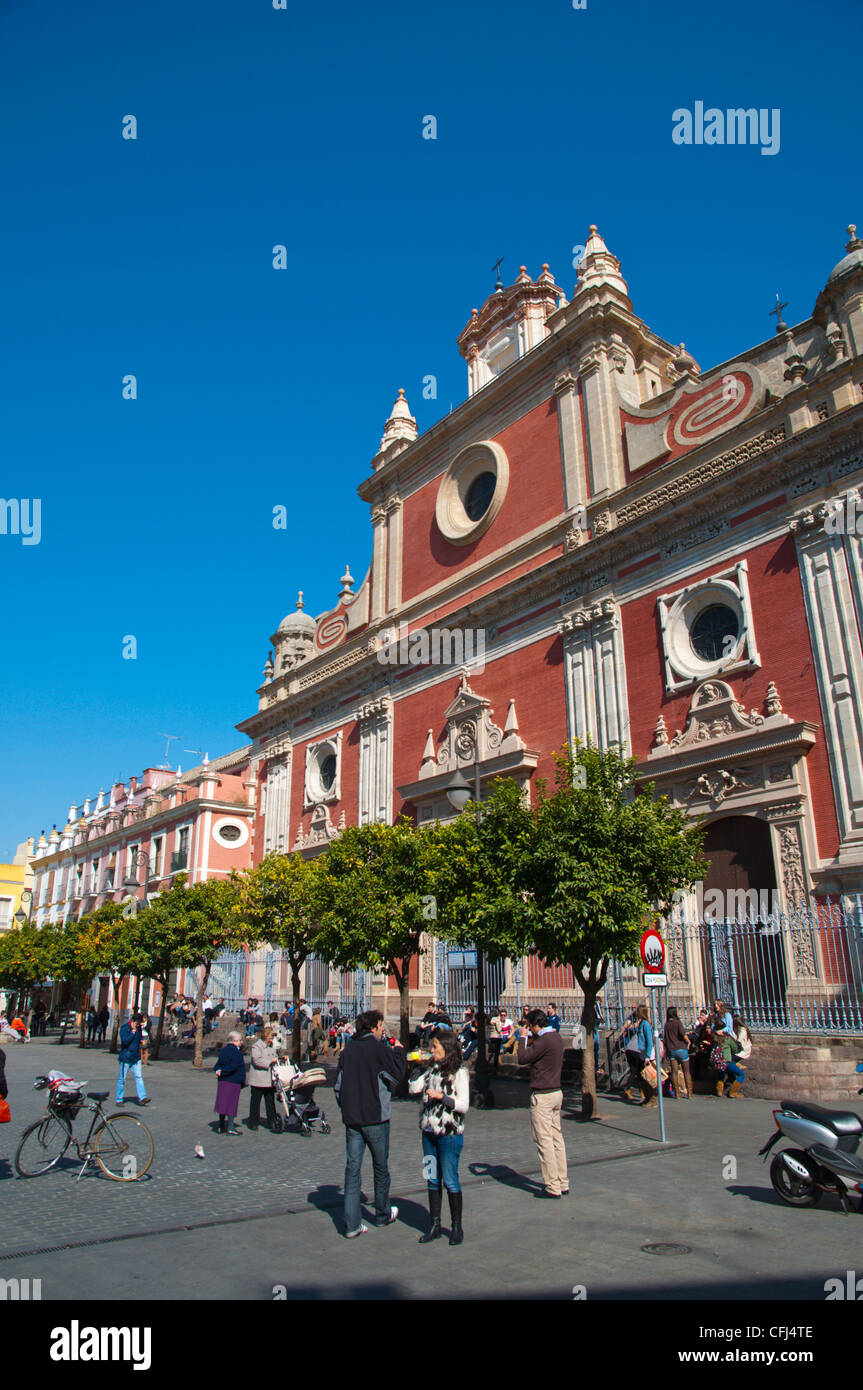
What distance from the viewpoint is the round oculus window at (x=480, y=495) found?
27.0 m

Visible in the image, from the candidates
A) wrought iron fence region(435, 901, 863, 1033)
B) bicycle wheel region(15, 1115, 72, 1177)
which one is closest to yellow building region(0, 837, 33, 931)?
wrought iron fence region(435, 901, 863, 1033)

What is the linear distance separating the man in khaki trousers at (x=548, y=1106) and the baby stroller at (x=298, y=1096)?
208 inches

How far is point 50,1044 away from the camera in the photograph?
34156mm

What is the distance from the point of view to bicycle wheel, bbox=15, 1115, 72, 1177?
29.8ft

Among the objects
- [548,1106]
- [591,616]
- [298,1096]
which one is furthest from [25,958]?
[548,1106]

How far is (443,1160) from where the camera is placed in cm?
657

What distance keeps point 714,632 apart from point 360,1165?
1473 cm

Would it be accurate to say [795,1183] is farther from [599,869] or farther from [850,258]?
[850,258]

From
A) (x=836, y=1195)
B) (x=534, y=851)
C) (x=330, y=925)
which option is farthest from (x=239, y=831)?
(x=836, y=1195)

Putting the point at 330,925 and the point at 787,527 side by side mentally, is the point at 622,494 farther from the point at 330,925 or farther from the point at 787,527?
the point at 330,925

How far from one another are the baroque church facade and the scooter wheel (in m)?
8.52

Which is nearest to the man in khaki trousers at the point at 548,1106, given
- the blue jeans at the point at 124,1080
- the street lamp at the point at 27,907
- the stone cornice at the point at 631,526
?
the blue jeans at the point at 124,1080

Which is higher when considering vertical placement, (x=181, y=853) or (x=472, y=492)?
(x=472, y=492)
